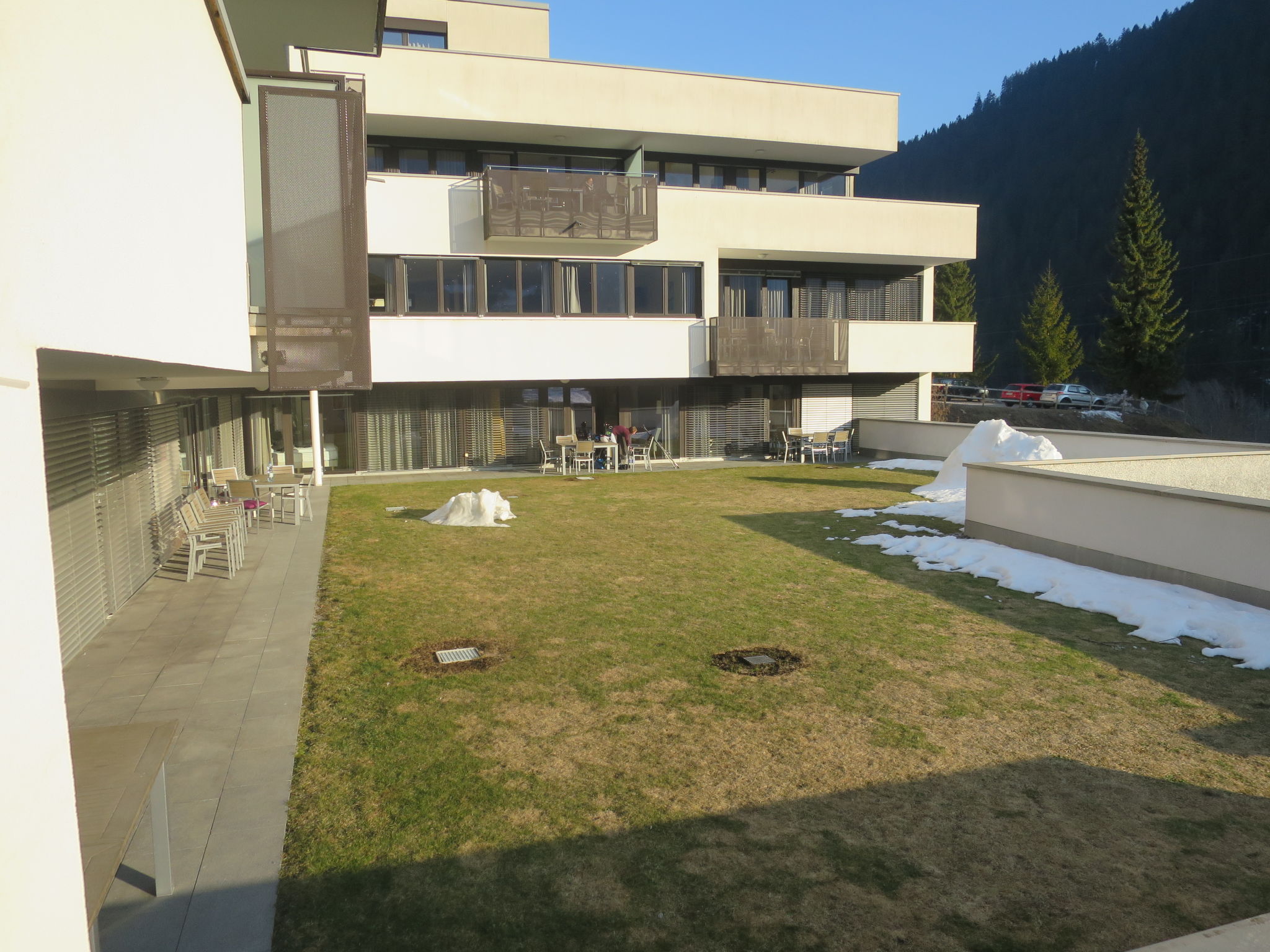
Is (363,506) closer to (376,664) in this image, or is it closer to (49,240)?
(376,664)

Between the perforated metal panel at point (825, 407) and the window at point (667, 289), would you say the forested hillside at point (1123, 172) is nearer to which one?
the perforated metal panel at point (825, 407)

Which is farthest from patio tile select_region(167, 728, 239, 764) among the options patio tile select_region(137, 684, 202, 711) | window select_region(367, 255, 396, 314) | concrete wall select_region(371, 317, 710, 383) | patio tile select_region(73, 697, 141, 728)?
window select_region(367, 255, 396, 314)

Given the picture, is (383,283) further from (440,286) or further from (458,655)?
(458,655)

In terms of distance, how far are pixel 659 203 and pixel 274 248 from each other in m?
16.7

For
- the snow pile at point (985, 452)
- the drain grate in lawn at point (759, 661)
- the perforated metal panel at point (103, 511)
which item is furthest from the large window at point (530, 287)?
the drain grate in lawn at point (759, 661)

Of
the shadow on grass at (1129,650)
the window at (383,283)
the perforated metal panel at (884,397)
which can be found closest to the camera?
A: the shadow on grass at (1129,650)

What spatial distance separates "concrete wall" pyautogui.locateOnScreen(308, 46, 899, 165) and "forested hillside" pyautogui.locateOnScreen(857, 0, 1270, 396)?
4998 centimetres

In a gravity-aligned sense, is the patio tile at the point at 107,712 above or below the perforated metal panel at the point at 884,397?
below

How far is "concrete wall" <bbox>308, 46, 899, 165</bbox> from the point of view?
21.8 meters

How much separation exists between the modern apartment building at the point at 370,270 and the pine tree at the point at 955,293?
1411 inches

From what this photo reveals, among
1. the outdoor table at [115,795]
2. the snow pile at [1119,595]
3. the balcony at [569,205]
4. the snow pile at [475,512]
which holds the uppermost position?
the balcony at [569,205]

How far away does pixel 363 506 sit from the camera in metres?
17.4

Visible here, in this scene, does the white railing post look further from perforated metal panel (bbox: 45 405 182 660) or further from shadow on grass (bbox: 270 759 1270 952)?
shadow on grass (bbox: 270 759 1270 952)

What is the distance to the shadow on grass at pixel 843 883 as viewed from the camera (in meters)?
3.81
